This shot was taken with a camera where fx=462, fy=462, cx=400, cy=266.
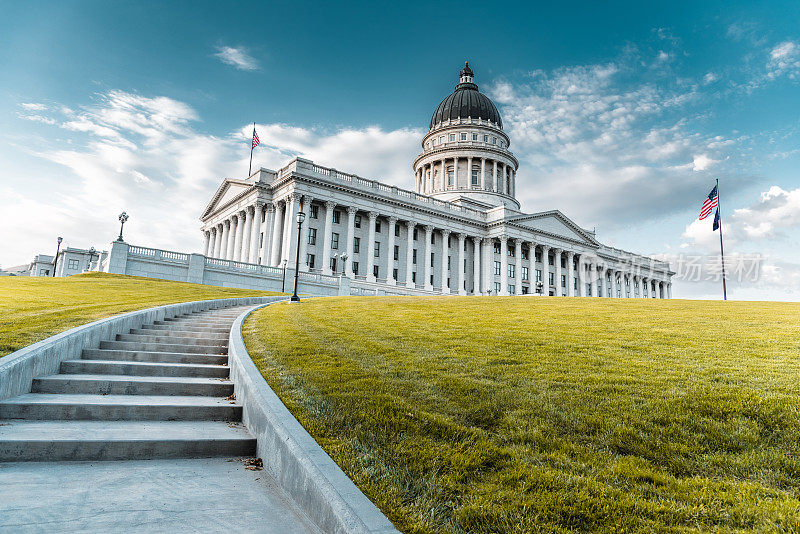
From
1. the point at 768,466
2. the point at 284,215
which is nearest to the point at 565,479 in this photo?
the point at 768,466

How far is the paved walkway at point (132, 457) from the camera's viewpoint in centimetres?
397

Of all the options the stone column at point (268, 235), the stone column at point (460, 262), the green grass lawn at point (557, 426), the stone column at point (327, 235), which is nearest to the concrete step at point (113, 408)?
the green grass lawn at point (557, 426)

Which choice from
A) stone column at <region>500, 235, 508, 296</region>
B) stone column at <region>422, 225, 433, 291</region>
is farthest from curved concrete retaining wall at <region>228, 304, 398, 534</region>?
stone column at <region>500, 235, 508, 296</region>

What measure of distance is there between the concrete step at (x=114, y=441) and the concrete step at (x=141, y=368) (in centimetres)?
219

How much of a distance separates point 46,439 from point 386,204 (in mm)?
55806

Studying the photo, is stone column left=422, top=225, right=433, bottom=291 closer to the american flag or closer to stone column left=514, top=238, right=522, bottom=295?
stone column left=514, top=238, right=522, bottom=295

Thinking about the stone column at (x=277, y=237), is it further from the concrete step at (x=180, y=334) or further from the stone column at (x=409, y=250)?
the concrete step at (x=180, y=334)

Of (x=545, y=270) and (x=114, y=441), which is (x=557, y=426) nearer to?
(x=114, y=441)

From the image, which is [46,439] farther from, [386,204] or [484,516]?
[386,204]

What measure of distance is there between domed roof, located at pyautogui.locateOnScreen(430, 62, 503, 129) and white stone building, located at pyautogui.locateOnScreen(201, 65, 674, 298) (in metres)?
0.27

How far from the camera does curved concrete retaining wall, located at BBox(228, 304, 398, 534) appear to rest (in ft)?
11.5

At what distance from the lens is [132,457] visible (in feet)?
17.5

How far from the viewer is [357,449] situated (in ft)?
15.7

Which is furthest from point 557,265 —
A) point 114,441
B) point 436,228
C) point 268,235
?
point 114,441
